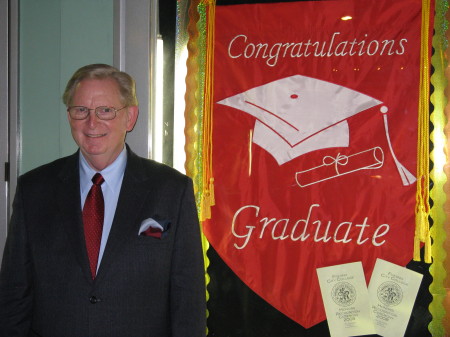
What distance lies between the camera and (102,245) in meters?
1.45

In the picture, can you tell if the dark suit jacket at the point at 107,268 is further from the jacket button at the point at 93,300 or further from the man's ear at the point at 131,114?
the man's ear at the point at 131,114

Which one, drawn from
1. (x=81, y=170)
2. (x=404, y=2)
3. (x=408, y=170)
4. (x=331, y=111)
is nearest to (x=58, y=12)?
(x=81, y=170)

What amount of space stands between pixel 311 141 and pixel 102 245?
0.92m

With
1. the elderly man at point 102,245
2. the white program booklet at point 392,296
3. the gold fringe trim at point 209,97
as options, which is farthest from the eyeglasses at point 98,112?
the white program booklet at point 392,296

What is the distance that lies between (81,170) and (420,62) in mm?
1333

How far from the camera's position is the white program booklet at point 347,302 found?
1.83 metres

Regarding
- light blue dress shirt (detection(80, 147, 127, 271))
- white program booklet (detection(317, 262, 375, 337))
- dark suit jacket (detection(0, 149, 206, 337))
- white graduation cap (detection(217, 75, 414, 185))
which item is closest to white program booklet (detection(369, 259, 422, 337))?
white program booklet (detection(317, 262, 375, 337))

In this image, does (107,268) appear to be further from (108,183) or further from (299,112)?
(299,112)

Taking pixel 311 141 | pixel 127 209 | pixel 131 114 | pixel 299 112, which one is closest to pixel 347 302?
pixel 311 141

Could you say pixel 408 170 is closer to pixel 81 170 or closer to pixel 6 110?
pixel 81 170

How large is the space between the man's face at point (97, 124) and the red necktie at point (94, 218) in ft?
0.27

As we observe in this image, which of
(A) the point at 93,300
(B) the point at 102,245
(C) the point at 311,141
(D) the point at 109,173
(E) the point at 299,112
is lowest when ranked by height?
(A) the point at 93,300

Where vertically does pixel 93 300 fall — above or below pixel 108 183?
below

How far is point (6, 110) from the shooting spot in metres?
2.12
